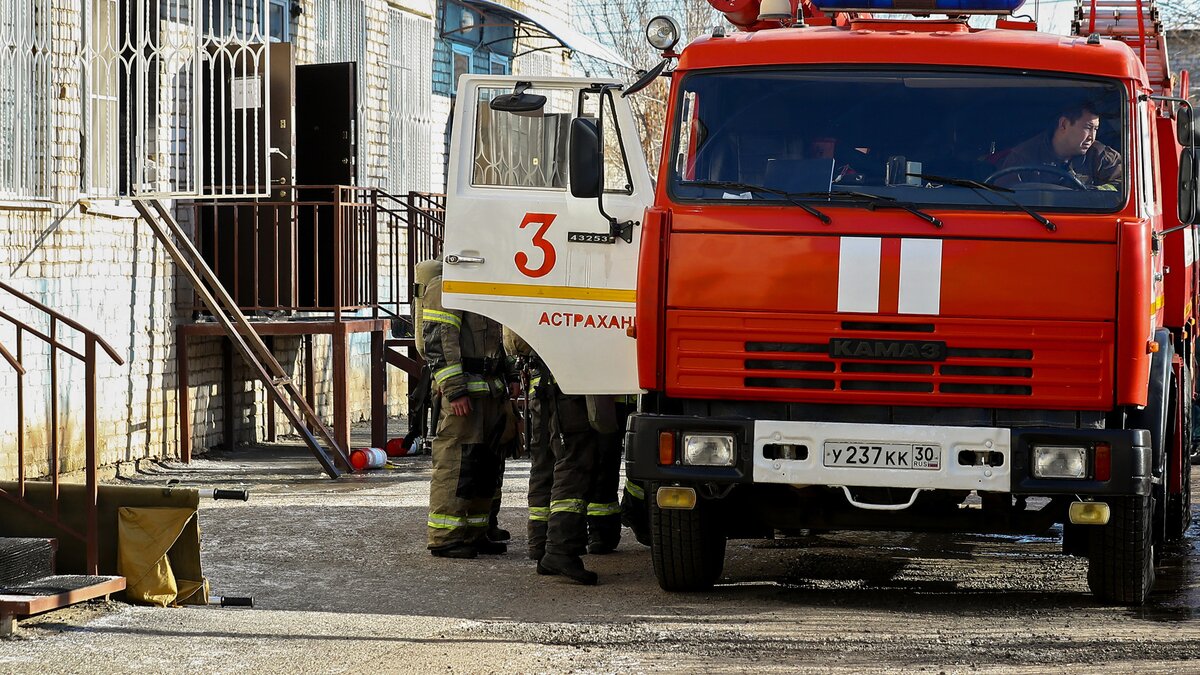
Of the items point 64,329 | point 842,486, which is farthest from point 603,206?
point 64,329

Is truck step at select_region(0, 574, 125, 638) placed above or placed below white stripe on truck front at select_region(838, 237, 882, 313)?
below

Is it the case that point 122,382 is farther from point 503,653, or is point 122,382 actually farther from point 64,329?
point 503,653

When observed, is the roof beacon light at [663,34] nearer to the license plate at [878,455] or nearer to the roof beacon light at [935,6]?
the roof beacon light at [935,6]

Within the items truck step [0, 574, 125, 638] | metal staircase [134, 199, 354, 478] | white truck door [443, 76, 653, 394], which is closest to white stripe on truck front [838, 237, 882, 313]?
white truck door [443, 76, 653, 394]

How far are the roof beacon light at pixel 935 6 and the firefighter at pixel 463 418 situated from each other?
236 cm

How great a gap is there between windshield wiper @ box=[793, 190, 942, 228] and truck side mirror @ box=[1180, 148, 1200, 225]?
3.99 feet

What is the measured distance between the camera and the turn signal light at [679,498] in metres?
7.02

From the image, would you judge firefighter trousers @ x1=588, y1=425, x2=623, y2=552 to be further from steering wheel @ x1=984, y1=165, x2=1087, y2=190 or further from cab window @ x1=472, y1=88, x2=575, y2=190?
steering wheel @ x1=984, y1=165, x2=1087, y2=190

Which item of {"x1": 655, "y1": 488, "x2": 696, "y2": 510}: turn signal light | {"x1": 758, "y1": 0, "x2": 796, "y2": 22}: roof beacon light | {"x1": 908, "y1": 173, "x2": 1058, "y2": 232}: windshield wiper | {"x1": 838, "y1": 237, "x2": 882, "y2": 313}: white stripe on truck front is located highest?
{"x1": 758, "y1": 0, "x2": 796, "y2": 22}: roof beacon light

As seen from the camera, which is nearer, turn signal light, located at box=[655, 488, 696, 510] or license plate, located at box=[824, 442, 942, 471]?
license plate, located at box=[824, 442, 942, 471]

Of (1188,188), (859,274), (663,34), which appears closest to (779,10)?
(663,34)

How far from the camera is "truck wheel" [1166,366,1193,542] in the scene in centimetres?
847

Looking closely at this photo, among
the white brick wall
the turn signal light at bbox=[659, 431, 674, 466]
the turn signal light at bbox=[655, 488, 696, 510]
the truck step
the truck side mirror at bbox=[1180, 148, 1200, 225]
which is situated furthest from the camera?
the white brick wall

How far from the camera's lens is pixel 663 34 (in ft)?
25.4
